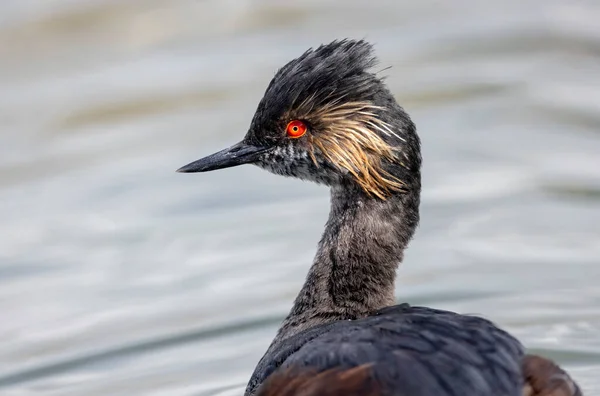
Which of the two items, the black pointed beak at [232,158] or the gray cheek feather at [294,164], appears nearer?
the gray cheek feather at [294,164]

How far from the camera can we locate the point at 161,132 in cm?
1173

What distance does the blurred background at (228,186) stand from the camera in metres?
9.20

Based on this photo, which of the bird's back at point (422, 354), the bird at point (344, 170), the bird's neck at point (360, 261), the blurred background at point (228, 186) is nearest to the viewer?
the bird's back at point (422, 354)

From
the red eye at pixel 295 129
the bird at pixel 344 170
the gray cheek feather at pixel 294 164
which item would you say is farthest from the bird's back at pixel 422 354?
the red eye at pixel 295 129

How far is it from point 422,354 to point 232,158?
2.03 m

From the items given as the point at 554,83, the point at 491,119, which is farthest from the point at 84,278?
the point at 554,83

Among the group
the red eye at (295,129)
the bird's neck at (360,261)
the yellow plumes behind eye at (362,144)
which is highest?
the red eye at (295,129)

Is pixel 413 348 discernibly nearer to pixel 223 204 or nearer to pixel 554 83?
pixel 223 204

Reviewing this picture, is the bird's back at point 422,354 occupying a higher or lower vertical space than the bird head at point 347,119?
lower

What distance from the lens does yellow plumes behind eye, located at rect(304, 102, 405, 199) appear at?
24.3ft

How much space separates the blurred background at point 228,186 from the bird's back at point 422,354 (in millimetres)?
1882

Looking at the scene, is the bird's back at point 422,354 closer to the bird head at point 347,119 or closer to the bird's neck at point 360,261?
the bird's neck at point 360,261

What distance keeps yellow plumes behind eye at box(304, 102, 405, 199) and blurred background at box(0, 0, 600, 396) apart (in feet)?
5.94

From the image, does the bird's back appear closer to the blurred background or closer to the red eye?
the red eye
